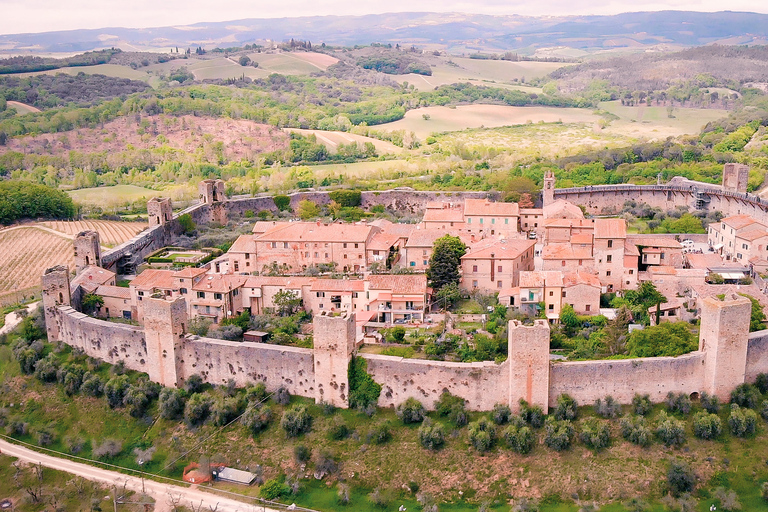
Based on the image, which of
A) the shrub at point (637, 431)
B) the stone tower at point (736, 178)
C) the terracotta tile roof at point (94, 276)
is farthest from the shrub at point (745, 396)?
the stone tower at point (736, 178)

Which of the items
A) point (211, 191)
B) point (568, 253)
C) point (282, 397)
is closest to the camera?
point (282, 397)

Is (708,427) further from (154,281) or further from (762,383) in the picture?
(154,281)

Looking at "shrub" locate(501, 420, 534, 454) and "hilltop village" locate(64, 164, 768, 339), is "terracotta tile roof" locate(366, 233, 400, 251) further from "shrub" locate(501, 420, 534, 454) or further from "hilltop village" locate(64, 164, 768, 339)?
"shrub" locate(501, 420, 534, 454)

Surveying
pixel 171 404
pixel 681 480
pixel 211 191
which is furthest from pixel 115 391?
pixel 211 191

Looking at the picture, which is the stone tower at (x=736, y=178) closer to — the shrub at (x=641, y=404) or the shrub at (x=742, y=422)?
the shrub at (x=742, y=422)

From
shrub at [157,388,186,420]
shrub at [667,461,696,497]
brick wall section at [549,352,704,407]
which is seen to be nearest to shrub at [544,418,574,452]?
brick wall section at [549,352,704,407]

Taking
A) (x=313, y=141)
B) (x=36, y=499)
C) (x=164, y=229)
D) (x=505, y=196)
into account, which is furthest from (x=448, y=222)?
(x=313, y=141)
